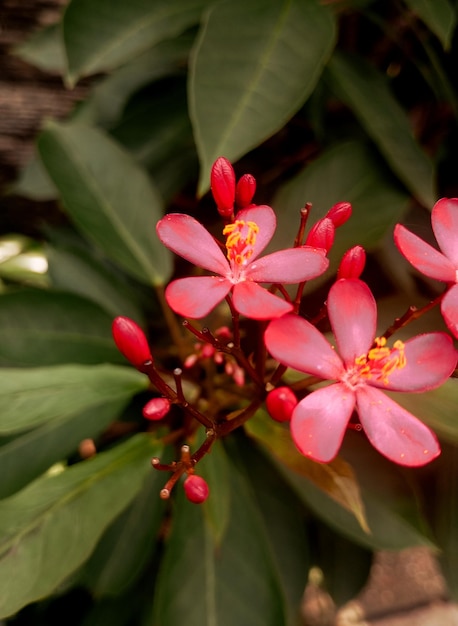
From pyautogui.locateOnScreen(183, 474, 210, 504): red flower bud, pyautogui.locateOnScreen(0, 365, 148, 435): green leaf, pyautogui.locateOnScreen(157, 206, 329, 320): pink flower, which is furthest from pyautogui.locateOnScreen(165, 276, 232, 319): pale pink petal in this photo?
pyautogui.locateOnScreen(0, 365, 148, 435): green leaf

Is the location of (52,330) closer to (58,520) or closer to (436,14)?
(58,520)

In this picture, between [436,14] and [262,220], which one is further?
[436,14]

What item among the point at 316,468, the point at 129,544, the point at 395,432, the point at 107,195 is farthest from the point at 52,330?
the point at 395,432

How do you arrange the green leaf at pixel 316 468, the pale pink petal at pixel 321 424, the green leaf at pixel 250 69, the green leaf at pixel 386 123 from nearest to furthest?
the pale pink petal at pixel 321 424, the green leaf at pixel 316 468, the green leaf at pixel 250 69, the green leaf at pixel 386 123

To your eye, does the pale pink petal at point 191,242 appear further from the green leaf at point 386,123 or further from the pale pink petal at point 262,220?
the green leaf at point 386,123

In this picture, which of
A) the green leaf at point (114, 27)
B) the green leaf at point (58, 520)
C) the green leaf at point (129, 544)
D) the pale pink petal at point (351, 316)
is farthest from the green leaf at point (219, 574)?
the green leaf at point (114, 27)

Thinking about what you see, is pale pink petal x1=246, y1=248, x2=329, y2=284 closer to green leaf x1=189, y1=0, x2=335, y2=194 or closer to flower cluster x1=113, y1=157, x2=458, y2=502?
flower cluster x1=113, y1=157, x2=458, y2=502

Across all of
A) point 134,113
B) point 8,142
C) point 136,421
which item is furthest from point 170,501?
point 8,142
